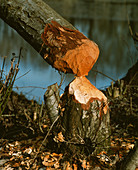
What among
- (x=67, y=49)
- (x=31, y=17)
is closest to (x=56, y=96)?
(x=67, y=49)

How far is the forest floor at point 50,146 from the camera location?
175cm

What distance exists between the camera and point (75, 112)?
178 centimetres

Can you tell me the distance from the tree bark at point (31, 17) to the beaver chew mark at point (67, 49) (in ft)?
0.19

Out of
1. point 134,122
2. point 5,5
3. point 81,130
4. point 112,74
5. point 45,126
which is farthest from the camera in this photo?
point 112,74

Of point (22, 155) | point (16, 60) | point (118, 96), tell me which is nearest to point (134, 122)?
point (118, 96)

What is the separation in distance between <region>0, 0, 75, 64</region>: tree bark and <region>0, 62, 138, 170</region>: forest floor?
2.78 ft

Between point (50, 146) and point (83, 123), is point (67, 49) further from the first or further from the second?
point (50, 146)

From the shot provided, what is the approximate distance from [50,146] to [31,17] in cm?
125

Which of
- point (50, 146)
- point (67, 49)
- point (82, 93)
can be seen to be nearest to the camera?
point (67, 49)

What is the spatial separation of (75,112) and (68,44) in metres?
0.62

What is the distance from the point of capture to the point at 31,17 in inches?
65.2

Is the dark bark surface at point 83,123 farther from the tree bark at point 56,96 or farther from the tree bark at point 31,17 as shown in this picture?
the tree bark at point 31,17

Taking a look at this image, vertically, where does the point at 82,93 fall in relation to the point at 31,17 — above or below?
below

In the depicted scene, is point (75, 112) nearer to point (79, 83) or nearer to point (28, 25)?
point (79, 83)
